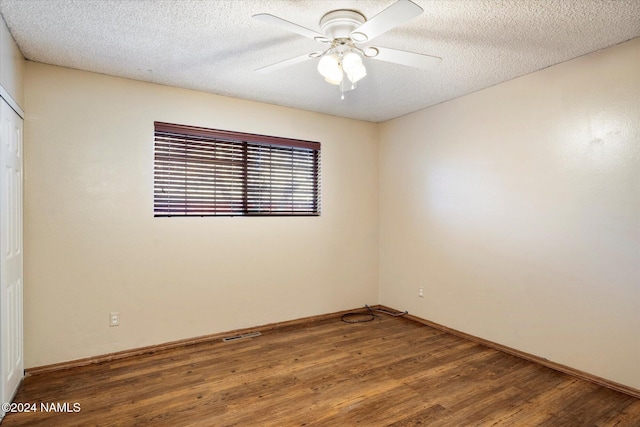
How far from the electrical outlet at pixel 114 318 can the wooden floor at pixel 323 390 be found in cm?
32

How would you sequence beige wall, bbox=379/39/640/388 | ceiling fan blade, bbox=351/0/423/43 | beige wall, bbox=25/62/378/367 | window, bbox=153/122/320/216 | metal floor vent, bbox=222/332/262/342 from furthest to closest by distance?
metal floor vent, bbox=222/332/262/342 < window, bbox=153/122/320/216 < beige wall, bbox=25/62/378/367 < beige wall, bbox=379/39/640/388 < ceiling fan blade, bbox=351/0/423/43

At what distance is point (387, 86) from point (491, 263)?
1956mm

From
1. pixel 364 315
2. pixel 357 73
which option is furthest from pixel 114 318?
pixel 357 73

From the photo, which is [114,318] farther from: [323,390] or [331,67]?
[331,67]

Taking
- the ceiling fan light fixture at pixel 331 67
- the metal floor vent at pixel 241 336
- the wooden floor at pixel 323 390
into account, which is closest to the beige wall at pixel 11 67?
the ceiling fan light fixture at pixel 331 67

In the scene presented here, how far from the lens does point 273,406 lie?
2.26m

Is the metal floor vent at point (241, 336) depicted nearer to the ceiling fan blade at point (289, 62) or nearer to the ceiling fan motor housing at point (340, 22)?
the ceiling fan blade at point (289, 62)

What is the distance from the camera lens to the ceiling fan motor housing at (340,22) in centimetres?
205

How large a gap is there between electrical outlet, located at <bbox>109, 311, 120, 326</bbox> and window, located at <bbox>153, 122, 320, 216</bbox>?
95 centimetres

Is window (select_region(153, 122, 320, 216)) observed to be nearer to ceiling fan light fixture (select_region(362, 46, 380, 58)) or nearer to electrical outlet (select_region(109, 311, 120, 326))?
electrical outlet (select_region(109, 311, 120, 326))

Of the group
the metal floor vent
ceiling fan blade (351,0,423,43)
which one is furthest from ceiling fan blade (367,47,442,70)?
the metal floor vent

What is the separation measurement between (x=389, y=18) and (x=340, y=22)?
50 centimetres

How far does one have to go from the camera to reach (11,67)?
2.34 metres

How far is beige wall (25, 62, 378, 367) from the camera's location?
2.77 metres
